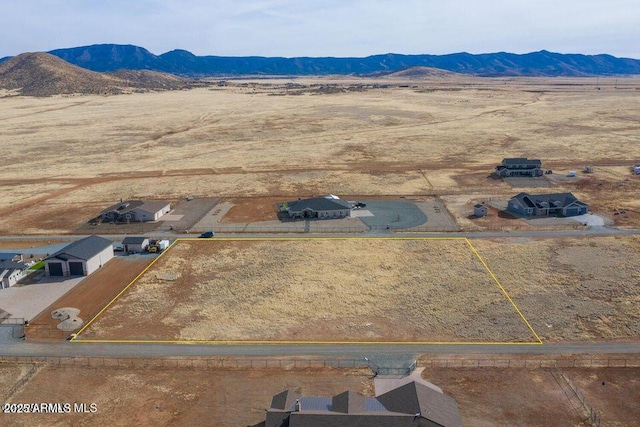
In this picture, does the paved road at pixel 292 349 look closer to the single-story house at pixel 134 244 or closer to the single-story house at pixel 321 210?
the single-story house at pixel 134 244

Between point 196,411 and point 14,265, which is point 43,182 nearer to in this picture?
point 14,265

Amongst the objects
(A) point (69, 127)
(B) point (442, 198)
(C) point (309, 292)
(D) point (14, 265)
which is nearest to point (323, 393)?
(C) point (309, 292)

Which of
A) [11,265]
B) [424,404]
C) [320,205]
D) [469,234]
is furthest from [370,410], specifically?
[320,205]

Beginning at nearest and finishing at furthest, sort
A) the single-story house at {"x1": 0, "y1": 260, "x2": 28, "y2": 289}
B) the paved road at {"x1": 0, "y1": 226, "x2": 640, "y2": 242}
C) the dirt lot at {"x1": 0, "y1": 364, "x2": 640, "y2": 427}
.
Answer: the dirt lot at {"x1": 0, "y1": 364, "x2": 640, "y2": 427} < the single-story house at {"x1": 0, "y1": 260, "x2": 28, "y2": 289} < the paved road at {"x1": 0, "y1": 226, "x2": 640, "y2": 242}

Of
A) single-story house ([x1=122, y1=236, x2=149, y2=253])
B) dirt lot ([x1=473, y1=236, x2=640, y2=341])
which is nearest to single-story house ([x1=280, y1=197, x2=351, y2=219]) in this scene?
dirt lot ([x1=473, y1=236, x2=640, y2=341])

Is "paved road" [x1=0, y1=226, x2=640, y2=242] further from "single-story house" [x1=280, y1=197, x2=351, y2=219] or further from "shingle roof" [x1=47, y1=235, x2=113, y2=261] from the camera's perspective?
"shingle roof" [x1=47, y1=235, x2=113, y2=261]

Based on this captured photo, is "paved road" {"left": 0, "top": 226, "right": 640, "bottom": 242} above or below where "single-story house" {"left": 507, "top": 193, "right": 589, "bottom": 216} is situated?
below
